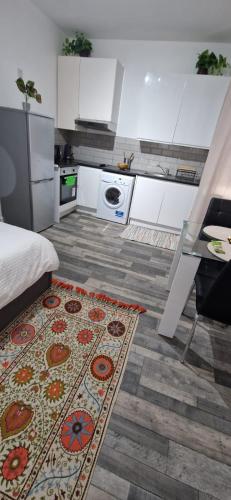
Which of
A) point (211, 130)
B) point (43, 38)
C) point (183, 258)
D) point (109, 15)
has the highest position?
point (109, 15)

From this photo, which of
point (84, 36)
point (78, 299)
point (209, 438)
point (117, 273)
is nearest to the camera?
point (209, 438)

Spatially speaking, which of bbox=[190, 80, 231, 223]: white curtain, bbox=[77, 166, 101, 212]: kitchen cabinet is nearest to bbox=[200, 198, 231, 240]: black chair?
bbox=[190, 80, 231, 223]: white curtain

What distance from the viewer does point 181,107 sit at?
2973 millimetres

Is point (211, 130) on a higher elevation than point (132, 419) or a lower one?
higher

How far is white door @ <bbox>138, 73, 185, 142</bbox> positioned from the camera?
115 inches

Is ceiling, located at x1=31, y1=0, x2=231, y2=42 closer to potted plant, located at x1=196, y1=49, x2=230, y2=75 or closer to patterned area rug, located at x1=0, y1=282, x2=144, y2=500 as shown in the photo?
potted plant, located at x1=196, y1=49, x2=230, y2=75

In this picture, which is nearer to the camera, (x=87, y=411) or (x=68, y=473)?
(x=68, y=473)

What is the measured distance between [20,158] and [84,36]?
235cm

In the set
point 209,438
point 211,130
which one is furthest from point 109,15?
point 209,438

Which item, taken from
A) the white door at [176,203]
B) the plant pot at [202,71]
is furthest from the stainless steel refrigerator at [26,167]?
the plant pot at [202,71]

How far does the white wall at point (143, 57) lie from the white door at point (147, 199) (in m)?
1.16

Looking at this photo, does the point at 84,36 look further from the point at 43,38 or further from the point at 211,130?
the point at 211,130

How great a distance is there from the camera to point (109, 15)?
99.1 inches

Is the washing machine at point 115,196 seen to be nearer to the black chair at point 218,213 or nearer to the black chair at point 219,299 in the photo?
the black chair at point 218,213
